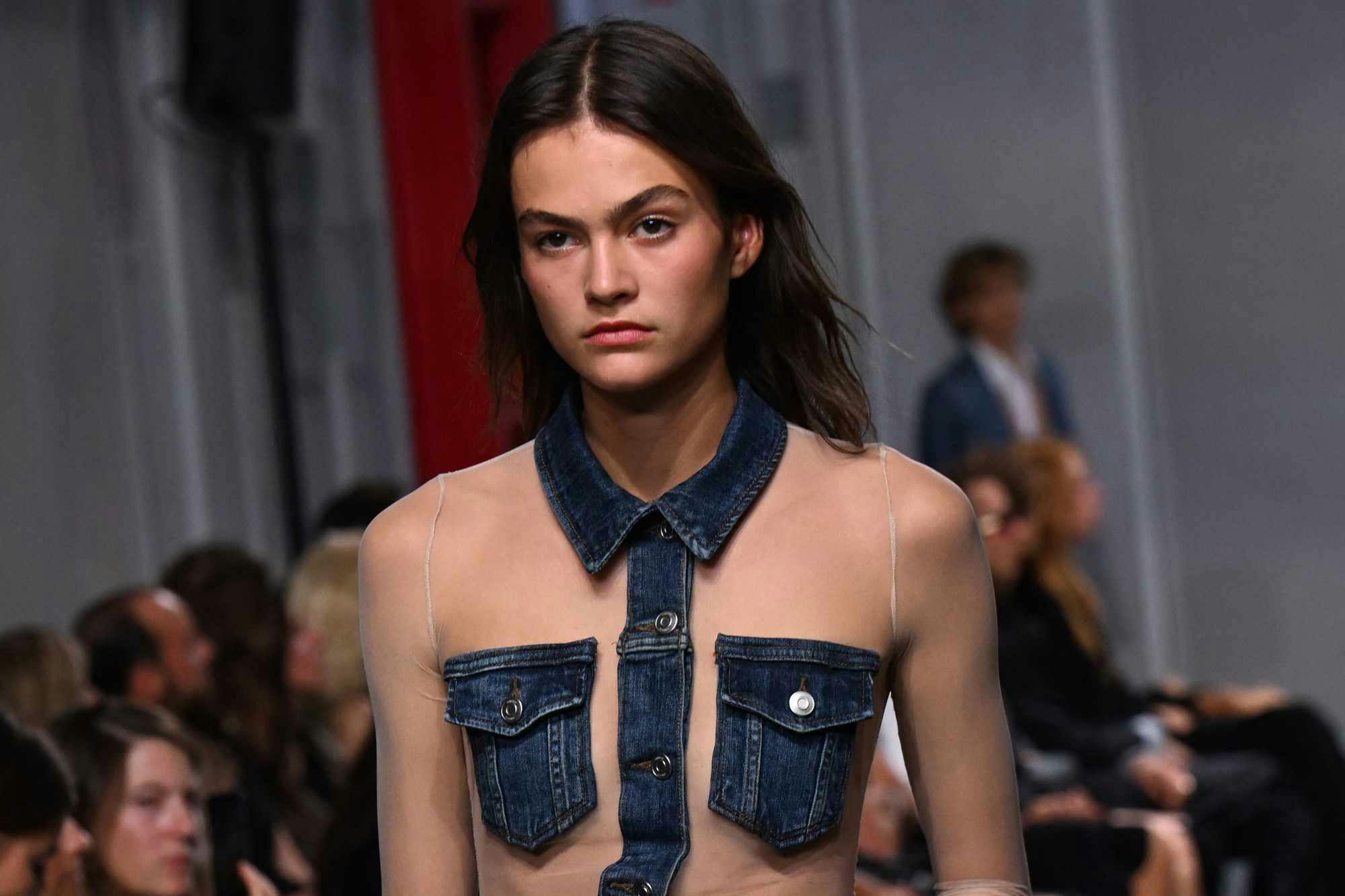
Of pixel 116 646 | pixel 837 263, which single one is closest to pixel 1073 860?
pixel 116 646

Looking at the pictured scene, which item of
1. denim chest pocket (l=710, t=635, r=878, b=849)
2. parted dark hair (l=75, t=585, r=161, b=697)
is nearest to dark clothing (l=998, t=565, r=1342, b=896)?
parted dark hair (l=75, t=585, r=161, b=697)

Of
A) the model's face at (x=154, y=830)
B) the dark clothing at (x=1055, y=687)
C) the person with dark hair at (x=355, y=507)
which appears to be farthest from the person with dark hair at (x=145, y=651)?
the dark clothing at (x=1055, y=687)

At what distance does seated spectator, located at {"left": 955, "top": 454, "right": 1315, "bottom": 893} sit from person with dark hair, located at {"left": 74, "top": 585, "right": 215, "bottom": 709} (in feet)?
6.21

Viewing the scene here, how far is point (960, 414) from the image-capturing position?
235 inches

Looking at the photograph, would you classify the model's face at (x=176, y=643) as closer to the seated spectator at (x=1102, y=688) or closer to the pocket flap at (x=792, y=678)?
the seated spectator at (x=1102, y=688)

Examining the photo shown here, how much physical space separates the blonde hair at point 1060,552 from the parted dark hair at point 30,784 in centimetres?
298

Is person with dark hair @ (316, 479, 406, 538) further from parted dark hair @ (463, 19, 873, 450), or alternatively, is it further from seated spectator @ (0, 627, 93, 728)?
parted dark hair @ (463, 19, 873, 450)

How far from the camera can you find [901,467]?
168 cm

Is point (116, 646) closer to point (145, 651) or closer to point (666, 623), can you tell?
point (145, 651)

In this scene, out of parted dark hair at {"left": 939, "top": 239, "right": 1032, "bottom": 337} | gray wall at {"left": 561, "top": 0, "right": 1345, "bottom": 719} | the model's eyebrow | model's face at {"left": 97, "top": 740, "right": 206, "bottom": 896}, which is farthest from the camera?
gray wall at {"left": 561, "top": 0, "right": 1345, "bottom": 719}

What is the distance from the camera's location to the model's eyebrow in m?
Answer: 1.58

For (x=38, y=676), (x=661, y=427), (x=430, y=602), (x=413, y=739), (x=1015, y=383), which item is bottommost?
(x=38, y=676)

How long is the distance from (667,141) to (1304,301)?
5309 millimetres

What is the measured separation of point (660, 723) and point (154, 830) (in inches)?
54.8
